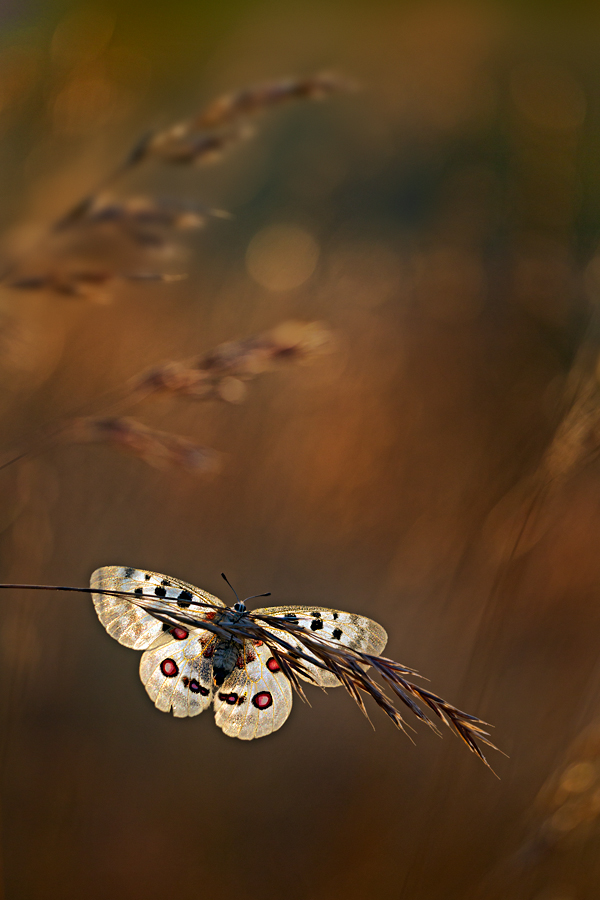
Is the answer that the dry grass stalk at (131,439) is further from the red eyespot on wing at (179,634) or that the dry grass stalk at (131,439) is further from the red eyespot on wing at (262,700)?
the red eyespot on wing at (262,700)

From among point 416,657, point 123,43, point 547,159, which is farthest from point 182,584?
point 123,43

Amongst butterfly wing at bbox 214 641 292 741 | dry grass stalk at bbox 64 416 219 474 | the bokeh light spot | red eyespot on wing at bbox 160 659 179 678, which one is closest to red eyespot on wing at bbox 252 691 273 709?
butterfly wing at bbox 214 641 292 741

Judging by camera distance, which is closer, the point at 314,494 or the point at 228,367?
the point at 228,367

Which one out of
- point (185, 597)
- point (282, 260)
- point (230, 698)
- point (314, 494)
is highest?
point (282, 260)

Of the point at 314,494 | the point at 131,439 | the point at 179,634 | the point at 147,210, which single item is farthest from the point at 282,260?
the point at 179,634

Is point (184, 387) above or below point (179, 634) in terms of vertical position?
above

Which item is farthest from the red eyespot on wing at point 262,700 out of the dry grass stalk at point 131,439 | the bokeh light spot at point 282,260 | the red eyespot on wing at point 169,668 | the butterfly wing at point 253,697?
the bokeh light spot at point 282,260

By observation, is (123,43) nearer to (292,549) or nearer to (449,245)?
(449,245)

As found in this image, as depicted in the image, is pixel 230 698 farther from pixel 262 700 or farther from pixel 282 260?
pixel 282 260
